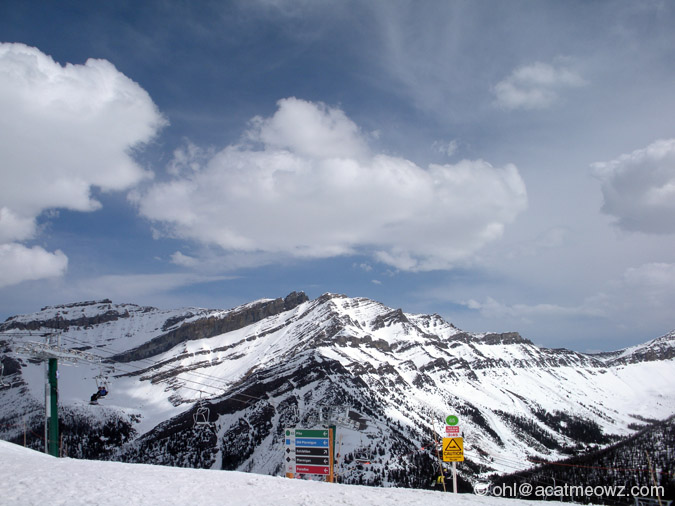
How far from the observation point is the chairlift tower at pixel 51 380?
4644cm

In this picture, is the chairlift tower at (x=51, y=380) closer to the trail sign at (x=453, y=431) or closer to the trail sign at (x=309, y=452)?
the trail sign at (x=309, y=452)

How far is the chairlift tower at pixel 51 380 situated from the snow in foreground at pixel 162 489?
20028 millimetres

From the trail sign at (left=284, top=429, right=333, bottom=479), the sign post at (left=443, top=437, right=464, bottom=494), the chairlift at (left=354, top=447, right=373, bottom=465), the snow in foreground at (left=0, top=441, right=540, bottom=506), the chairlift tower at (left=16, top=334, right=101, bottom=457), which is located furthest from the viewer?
the chairlift at (left=354, top=447, right=373, bottom=465)

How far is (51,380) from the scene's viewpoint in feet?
162

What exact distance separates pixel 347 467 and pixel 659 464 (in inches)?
4995

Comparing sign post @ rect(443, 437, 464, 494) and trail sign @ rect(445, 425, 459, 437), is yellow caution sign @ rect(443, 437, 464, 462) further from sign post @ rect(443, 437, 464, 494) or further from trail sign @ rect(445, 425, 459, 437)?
trail sign @ rect(445, 425, 459, 437)

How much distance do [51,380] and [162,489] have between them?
1323 inches

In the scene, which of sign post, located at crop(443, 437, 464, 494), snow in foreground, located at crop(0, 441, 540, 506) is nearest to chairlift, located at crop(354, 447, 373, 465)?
sign post, located at crop(443, 437, 464, 494)

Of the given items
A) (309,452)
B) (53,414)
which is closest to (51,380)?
(53,414)

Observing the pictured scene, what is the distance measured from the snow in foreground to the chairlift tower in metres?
20.0

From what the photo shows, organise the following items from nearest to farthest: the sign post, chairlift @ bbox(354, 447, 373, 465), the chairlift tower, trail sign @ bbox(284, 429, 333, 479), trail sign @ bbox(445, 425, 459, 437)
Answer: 1. the sign post
2. trail sign @ bbox(445, 425, 459, 437)
3. the chairlift tower
4. trail sign @ bbox(284, 429, 333, 479)
5. chairlift @ bbox(354, 447, 373, 465)

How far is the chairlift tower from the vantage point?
46438 millimetres

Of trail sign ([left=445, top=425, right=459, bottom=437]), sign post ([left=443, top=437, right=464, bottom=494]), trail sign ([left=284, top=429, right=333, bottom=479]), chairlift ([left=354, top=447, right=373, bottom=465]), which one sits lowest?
chairlift ([left=354, top=447, right=373, bottom=465])

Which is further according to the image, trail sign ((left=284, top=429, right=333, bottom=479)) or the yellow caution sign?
trail sign ((left=284, top=429, right=333, bottom=479))
